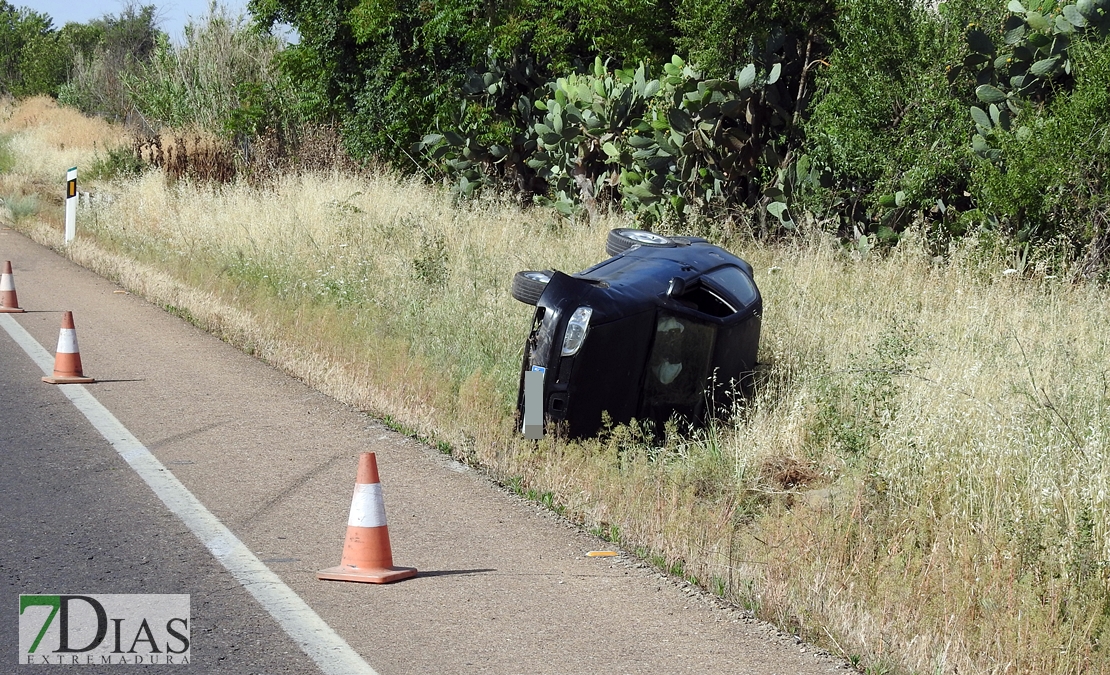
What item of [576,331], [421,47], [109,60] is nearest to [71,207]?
[421,47]

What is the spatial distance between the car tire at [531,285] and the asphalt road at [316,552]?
47.2 inches

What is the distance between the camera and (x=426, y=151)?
2030 centimetres

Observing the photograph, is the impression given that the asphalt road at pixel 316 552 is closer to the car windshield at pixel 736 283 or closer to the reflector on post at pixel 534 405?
the reflector on post at pixel 534 405

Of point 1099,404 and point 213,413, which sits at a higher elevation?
point 1099,404

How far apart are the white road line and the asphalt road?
0.08ft

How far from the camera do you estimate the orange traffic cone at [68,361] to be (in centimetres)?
923

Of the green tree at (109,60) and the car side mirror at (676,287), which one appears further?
the green tree at (109,60)

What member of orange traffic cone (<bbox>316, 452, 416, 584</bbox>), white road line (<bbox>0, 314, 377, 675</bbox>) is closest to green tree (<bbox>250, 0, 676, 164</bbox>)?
white road line (<bbox>0, 314, 377, 675</bbox>)

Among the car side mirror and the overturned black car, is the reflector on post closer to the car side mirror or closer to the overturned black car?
the overturned black car

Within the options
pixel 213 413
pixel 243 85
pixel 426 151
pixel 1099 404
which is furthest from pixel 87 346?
pixel 243 85

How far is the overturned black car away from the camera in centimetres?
693

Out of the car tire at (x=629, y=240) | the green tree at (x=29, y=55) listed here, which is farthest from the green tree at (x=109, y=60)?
the car tire at (x=629, y=240)

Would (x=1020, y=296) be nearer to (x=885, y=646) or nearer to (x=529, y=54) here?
(x=885, y=646)

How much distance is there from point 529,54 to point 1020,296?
37.0 feet
